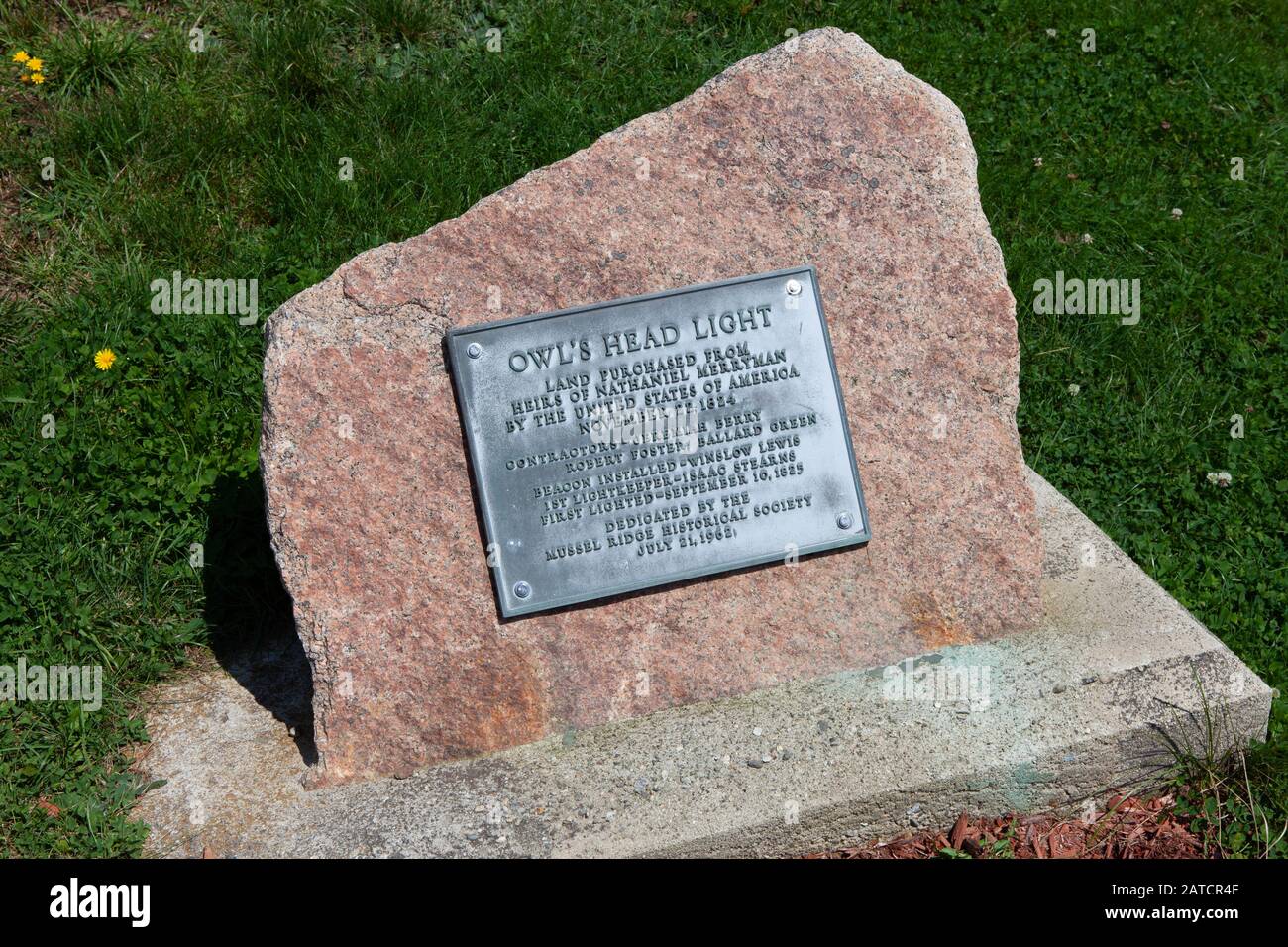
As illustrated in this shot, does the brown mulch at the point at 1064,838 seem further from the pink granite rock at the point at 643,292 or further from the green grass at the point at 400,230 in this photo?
the pink granite rock at the point at 643,292

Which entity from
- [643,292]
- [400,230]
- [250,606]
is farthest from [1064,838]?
[400,230]

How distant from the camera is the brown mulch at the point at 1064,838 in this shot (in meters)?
3.34

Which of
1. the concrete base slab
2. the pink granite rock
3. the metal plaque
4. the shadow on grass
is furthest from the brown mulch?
the shadow on grass

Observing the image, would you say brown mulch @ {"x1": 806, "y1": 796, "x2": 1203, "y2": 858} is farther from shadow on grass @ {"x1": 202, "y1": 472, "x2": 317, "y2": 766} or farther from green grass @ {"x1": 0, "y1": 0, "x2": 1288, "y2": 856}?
shadow on grass @ {"x1": 202, "y1": 472, "x2": 317, "y2": 766}

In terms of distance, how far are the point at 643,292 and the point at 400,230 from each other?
194 centimetres

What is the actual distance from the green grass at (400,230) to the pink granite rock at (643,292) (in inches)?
35.5

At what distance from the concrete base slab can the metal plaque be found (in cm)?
44

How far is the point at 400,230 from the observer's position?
5.01 metres

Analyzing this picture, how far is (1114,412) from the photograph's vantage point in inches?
190

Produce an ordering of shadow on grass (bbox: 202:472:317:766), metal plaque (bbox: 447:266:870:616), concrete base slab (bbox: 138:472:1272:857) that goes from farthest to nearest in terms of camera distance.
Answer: shadow on grass (bbox: 202:472:317:766) → metal plaque (bbox: 447:266:870:616) → concrete base slab (bbox: 138:472:1272:857)

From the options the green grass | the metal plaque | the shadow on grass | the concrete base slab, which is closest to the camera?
the concrete base slab

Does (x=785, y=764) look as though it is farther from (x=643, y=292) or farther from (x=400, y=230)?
(x=400, y=230)

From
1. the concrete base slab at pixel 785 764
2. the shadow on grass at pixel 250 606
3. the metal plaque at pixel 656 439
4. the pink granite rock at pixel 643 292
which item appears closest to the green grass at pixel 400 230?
the shadow on grass at pixel 250 606

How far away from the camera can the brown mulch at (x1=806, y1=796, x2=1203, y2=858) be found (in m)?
3.34
